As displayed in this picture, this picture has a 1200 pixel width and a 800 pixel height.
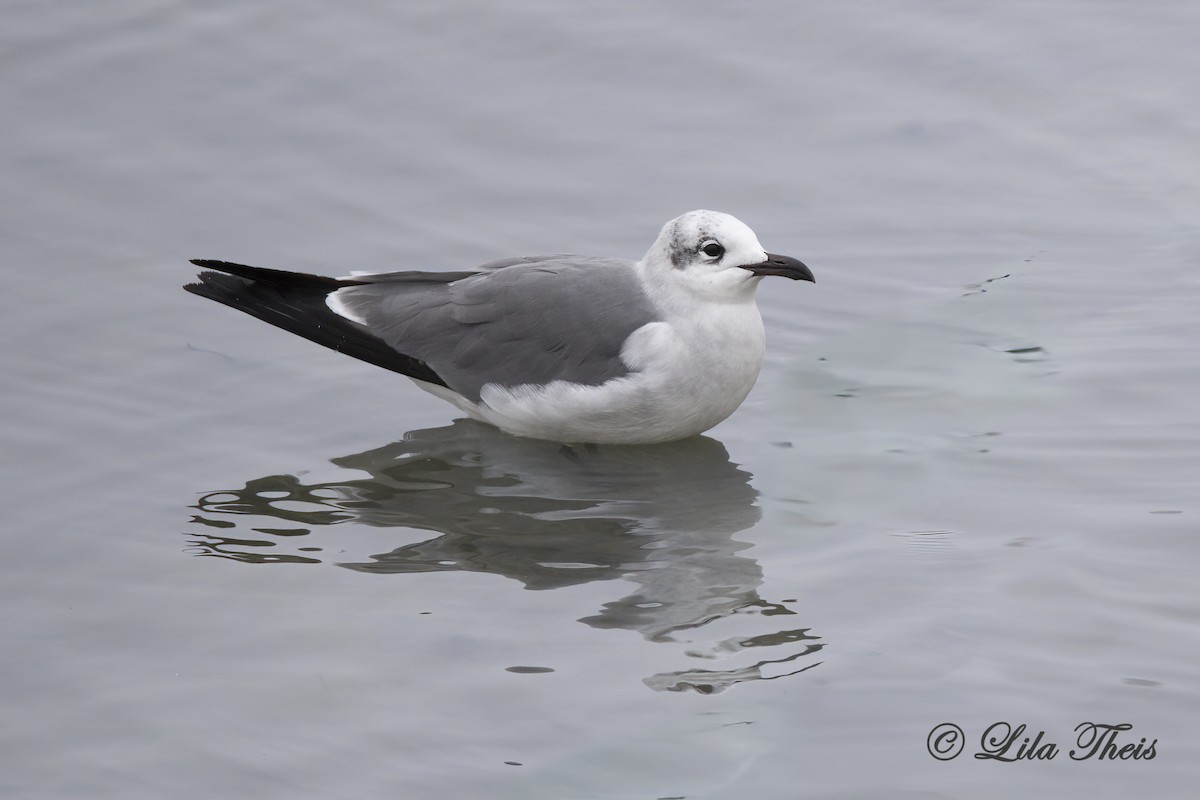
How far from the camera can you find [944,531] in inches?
220

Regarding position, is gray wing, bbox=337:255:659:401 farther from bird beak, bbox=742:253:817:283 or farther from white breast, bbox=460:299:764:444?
bird beak, bbox=742:253:817:283

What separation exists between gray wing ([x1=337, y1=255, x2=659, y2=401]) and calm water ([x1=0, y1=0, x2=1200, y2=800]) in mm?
353

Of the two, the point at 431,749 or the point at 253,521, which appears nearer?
the point at 431,749

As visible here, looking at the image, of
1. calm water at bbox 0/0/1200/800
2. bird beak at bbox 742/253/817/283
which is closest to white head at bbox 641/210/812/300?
bird beak at bbox 742/253/817/283

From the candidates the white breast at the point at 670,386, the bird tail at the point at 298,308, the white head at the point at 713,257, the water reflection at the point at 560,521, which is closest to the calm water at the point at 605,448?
the water reflection at the point at 560,521

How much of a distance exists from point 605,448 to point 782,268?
1030 millimetres

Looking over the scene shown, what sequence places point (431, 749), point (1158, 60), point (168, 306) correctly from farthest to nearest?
point (1158, 60) → point (168, 306) → point (431, 749)

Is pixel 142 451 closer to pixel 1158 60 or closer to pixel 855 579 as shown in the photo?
pixel 855 579

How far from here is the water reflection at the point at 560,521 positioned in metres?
5.15

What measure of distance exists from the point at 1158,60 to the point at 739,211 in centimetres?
299

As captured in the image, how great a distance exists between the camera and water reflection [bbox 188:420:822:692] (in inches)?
203

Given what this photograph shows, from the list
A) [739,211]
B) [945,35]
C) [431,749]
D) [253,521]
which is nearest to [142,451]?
[253,521]

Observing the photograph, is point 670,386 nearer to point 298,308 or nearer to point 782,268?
point 782,268

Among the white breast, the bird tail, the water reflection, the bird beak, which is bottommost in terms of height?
the water reflection
